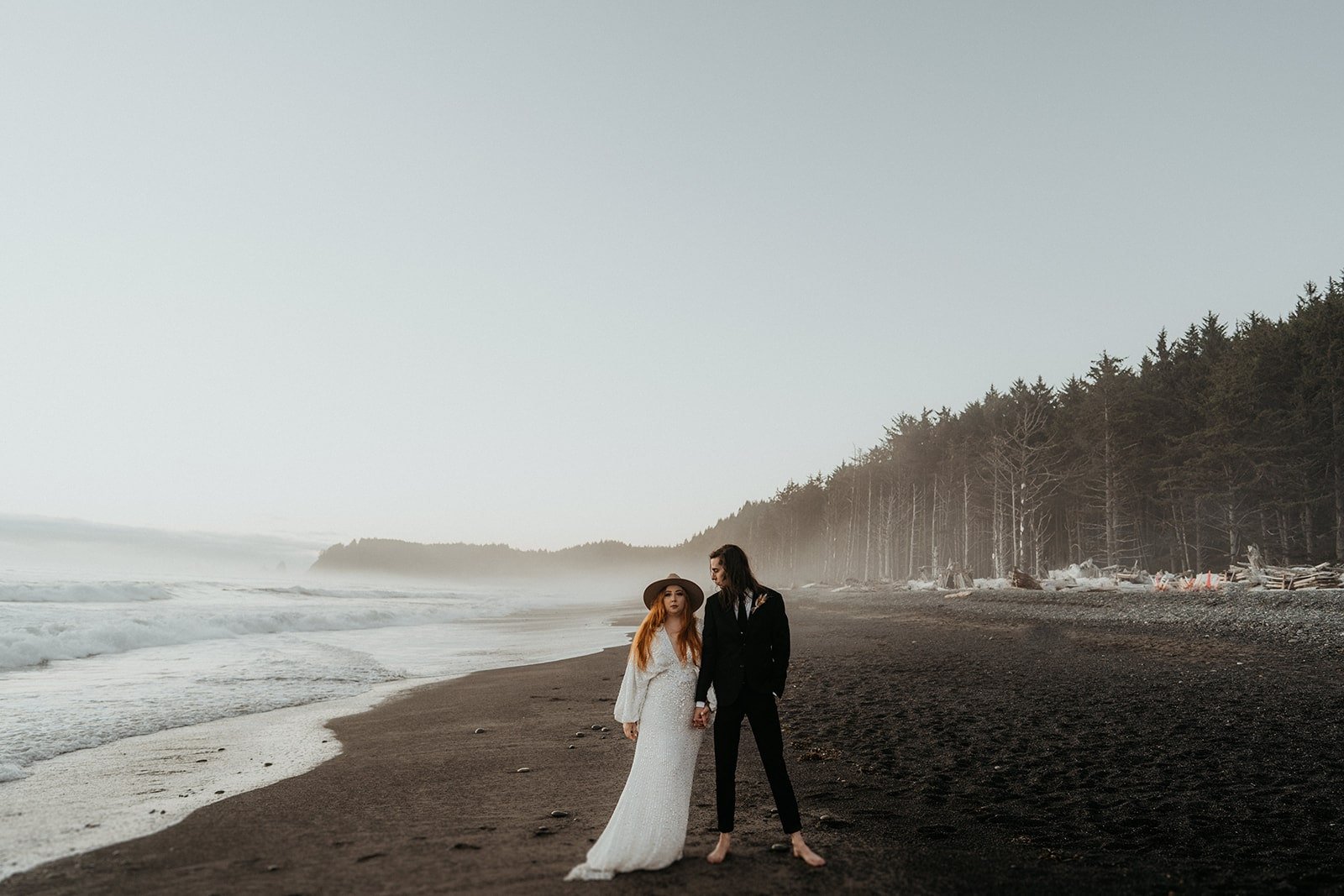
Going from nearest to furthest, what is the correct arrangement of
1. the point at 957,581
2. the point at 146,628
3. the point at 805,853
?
the point at 805,853
the point at 146,628
the point at 957,581

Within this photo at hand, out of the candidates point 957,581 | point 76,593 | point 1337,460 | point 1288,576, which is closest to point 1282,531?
point 1337,460

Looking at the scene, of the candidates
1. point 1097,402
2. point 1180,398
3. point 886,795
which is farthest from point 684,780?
point 1180,398

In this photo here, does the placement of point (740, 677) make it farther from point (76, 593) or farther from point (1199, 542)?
point (1199, 542)

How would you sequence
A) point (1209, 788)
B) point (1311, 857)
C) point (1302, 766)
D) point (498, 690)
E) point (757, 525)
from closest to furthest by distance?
point (1311, 857) → point (1209, 788) → point (1302, 766) → point (498, 690) → point (757, 525)

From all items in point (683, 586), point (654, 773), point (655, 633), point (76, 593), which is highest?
point (683, 586)

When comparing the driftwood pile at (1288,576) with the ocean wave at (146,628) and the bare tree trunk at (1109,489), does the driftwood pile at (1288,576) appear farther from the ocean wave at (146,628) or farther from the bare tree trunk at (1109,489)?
the ocean wave at (146,628)

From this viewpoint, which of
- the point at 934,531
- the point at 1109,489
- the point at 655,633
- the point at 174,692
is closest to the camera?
the point at 655,633

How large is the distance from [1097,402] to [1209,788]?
3677 cm

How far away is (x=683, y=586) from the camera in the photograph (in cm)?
508

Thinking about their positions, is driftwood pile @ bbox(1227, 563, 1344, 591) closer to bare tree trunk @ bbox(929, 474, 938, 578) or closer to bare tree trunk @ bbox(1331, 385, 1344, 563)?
bare tree trunk @ bbox(1331, 385, 1344, 563)

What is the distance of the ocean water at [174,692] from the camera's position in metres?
5.90

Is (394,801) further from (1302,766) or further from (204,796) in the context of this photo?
(1302,766)

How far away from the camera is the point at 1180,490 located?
36.6m

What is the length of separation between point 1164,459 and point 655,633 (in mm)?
40634
